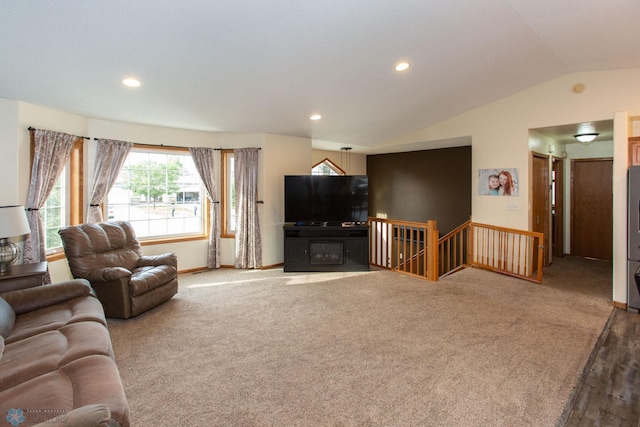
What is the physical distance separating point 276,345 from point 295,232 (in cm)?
291

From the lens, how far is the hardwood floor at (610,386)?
2037 mm

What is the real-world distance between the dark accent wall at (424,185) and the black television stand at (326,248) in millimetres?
2417

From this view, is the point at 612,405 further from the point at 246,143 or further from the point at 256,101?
the point at 246,143

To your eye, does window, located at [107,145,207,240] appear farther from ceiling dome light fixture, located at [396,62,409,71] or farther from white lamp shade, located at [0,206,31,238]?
ceiling dome light fixture, located at [396,62,409,71]

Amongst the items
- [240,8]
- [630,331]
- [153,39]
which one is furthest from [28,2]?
[630,331]

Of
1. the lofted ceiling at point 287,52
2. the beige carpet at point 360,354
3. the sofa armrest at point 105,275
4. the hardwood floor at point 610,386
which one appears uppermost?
the lofted ceiling at point 287,52

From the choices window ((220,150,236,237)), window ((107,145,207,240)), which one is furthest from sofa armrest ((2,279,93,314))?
window ((220,150,236,237))

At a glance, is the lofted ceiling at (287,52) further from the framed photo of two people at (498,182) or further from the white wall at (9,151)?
the framed photo of two people at (498,182)

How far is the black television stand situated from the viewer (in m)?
5.69

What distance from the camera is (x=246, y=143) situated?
19.3 ft

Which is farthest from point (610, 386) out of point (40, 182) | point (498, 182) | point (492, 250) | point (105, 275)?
point (40, 182)

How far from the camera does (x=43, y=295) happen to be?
272 cm

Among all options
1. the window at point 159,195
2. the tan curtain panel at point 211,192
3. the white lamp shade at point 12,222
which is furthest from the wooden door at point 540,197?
the white lamp shade at point 12,222

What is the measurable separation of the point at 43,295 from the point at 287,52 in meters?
3.02
